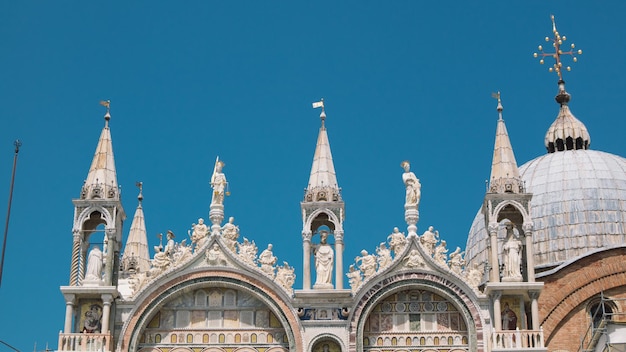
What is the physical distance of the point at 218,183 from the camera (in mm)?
35438

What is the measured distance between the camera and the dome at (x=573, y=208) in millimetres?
43781

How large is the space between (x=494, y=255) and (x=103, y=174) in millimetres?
10738

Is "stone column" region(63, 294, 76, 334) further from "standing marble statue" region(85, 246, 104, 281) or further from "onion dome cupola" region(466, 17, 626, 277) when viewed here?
"onion dome cupola" region(466, 17, 626, 277)

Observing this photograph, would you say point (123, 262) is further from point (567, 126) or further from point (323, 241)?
point (567, 126)

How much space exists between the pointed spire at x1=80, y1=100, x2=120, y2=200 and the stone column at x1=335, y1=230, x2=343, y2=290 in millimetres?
6045

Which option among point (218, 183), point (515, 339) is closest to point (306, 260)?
point (218, 183)

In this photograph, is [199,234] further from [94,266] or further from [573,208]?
[573,208]

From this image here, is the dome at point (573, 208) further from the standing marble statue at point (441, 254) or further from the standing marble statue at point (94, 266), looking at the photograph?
the standing marble statue at point (94, 266)

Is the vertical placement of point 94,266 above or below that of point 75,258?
below

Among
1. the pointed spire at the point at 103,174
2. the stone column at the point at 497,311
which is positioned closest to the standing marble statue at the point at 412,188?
the stone column at the point at 497,311

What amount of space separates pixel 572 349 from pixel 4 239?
56.3ft

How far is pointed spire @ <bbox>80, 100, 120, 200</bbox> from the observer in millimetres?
35062

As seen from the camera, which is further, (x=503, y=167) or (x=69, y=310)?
(x=503, y=167)

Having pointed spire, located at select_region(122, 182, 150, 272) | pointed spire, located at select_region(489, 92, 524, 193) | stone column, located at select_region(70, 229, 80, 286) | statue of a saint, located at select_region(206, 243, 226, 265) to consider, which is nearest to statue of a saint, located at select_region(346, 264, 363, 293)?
statue of a saint, located at select_region(206, 243, 226, 265)
